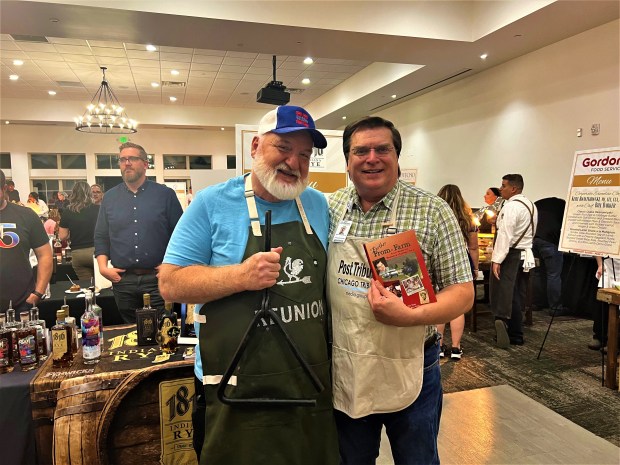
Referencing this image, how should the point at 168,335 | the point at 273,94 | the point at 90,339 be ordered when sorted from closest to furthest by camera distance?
the point at 90,339 → the point at 168,335 → the point at 273,94

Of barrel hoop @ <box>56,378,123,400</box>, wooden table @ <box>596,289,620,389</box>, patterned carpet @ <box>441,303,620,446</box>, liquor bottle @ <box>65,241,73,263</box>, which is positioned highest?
liquor bottle @ <box>65,241,73,263</box>

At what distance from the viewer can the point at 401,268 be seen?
1258 mm

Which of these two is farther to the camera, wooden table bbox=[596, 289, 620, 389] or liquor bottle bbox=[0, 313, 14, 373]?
wooden table bbox=[596, 289, 620, 389]

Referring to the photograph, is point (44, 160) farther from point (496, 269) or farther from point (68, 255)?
point (496, 269)

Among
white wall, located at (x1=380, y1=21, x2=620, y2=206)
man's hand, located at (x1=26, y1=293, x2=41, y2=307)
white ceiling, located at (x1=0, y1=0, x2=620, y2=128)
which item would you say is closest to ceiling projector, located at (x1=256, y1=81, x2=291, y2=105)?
white ceiling, located at (x1=0, y1=0, x2=620, y2=128)

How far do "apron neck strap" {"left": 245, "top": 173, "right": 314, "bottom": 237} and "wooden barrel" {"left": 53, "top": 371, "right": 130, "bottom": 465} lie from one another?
3.03 ft

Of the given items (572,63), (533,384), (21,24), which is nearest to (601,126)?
(572,63)

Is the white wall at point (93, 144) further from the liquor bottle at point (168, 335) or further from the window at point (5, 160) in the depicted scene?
the liquor bottle at point (168, 335)

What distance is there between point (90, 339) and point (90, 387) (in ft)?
0.94

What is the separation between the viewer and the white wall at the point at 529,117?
490 centimetres

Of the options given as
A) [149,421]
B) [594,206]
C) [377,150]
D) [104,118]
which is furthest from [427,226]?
[104,118]

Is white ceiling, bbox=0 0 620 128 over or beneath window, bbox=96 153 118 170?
over

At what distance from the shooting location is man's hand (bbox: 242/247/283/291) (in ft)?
3.68

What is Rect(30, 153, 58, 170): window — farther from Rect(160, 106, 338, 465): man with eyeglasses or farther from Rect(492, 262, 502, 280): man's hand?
Rect(160, 106, 338, 465): man with eyeglasses
